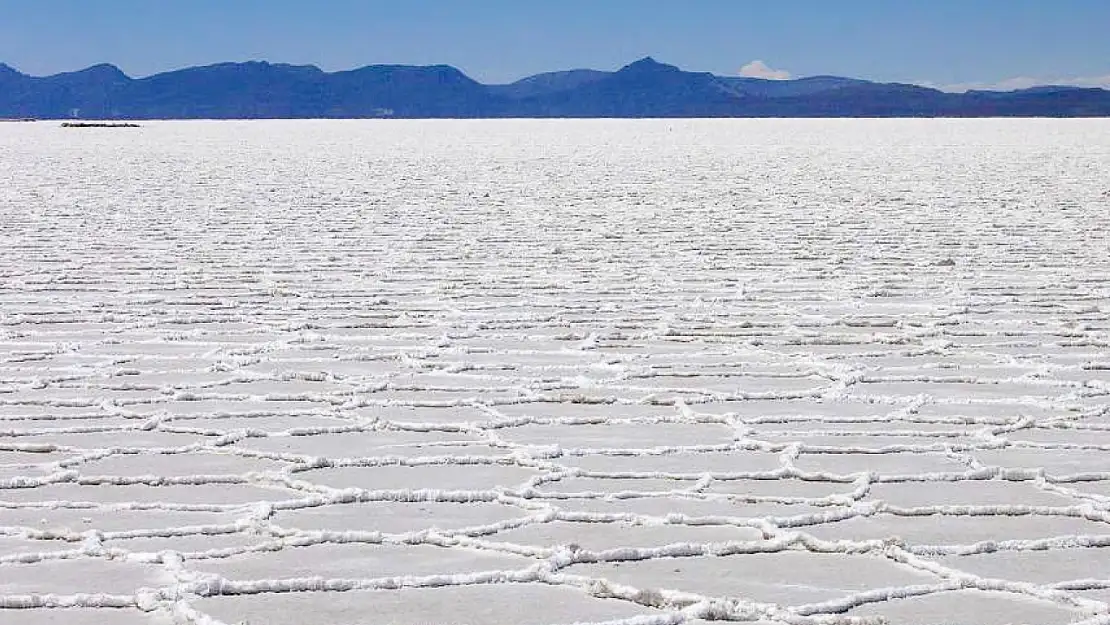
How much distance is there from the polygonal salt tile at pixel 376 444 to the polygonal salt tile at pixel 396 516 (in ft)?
1.25

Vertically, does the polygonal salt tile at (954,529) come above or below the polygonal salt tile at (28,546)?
below

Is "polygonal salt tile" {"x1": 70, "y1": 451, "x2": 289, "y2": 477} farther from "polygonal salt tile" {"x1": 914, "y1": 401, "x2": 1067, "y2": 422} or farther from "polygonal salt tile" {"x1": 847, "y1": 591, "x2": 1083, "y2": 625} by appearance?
"polygonal salt tile" {"x1": 914, "y1": 401, "x2": 1067, "y2": 422}

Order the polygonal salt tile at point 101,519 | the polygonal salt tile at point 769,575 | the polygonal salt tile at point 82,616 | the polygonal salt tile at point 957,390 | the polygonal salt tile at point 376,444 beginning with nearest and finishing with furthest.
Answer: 1. the polygonal salt tile at point 82,616
2. the polygonal salt tile at point 769,575
3. the polygonal salt tile at point 101,519
4. the polygonal salt tile at point 376,444
5. the polygonal salt tile at point 957,390

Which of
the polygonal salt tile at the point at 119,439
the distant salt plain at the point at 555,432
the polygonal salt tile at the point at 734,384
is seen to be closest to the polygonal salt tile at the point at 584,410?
the distant salt plain at the point at 555,432

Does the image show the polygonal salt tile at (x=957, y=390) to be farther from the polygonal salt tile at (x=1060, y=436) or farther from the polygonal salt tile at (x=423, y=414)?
the polygonal salt tile at (x=423, y=414)

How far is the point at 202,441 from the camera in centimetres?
304

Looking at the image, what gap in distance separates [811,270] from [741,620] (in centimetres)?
440

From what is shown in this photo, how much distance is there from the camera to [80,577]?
2146mm

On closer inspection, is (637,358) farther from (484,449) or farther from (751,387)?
(484,449)

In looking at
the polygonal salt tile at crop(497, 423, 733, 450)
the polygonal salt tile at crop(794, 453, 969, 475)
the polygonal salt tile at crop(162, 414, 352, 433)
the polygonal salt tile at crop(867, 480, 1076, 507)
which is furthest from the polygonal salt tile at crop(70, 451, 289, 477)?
the polygonal salt tile at crop(867, 480, 1076, 507)

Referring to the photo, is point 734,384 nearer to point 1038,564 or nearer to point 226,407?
point 226,407

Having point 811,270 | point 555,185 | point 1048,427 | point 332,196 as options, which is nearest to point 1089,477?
point 1048,427

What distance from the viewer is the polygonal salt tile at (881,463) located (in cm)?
277

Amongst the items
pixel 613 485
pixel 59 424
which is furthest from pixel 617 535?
pixel 59 424
